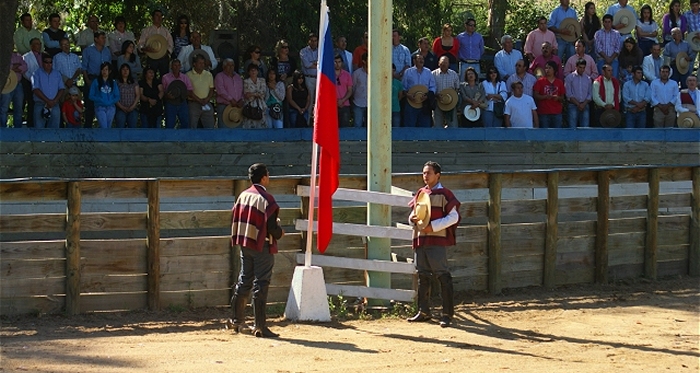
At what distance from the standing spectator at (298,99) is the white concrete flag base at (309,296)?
810cm

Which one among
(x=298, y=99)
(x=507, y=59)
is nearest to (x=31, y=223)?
(x=298, y=99)

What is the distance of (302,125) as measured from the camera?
19359mm

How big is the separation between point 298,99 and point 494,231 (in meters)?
6.86

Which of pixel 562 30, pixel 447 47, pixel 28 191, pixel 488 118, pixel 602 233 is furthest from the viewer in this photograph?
pixel 562 30

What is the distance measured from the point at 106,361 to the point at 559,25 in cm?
1496

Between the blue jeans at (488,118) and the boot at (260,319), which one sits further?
the blue jeans at (488,118)

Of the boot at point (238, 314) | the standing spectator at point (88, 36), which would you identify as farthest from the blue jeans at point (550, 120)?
the boot at point (238, 314)

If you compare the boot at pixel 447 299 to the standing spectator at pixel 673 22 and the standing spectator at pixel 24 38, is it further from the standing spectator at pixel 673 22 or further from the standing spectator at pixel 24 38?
the standing spectator at pixel 673 22

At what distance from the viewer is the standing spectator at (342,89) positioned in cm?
1888

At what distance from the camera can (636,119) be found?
20812mm

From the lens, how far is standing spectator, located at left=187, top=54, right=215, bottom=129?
18.7 meters

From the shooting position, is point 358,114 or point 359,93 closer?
point 359,93

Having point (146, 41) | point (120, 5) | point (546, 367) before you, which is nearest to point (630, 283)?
point (546, 367)

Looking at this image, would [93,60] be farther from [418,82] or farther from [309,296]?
[309,296]
